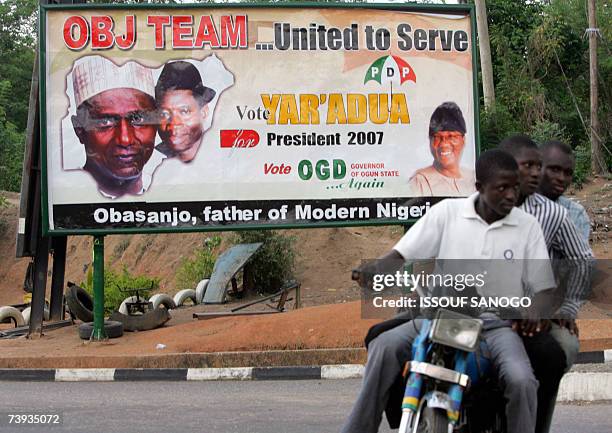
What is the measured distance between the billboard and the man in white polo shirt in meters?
6.20

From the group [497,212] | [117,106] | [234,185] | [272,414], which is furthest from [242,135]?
[497,212]

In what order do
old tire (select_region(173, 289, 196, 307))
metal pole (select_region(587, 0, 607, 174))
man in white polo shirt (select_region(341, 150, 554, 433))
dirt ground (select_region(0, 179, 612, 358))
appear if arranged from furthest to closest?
metal pole (select_region(587, 0, 607, 174)) < old tire (select_region(173, 289, 196, 307)) < dirt ground (select_region(0, 179, 612, 358)) < man in white polo shirt (select_region(341, 150, 554, 433))

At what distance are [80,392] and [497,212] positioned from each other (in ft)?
16.5

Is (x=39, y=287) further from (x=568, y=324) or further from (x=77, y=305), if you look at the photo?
(x=568, y=324)

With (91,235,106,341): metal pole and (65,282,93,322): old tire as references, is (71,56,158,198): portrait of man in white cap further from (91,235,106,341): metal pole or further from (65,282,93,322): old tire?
(65,282,93,322): old tire

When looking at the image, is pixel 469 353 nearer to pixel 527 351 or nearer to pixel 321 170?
Answer: pixel 527 351

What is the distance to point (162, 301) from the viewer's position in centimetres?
1452

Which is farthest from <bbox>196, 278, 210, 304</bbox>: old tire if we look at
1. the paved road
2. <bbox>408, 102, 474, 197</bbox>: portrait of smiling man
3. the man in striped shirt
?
the man in striped shirt

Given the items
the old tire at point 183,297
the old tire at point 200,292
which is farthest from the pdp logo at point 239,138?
the old tire at point 200,292

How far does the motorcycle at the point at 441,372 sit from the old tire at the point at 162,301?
10.6 metres

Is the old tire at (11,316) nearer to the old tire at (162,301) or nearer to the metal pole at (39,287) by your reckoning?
the old tire at (162,301)

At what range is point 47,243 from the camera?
11.1 metres

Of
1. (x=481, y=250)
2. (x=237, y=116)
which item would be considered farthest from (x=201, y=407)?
(x=237, y=116)

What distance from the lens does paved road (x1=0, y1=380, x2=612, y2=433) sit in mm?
6172
